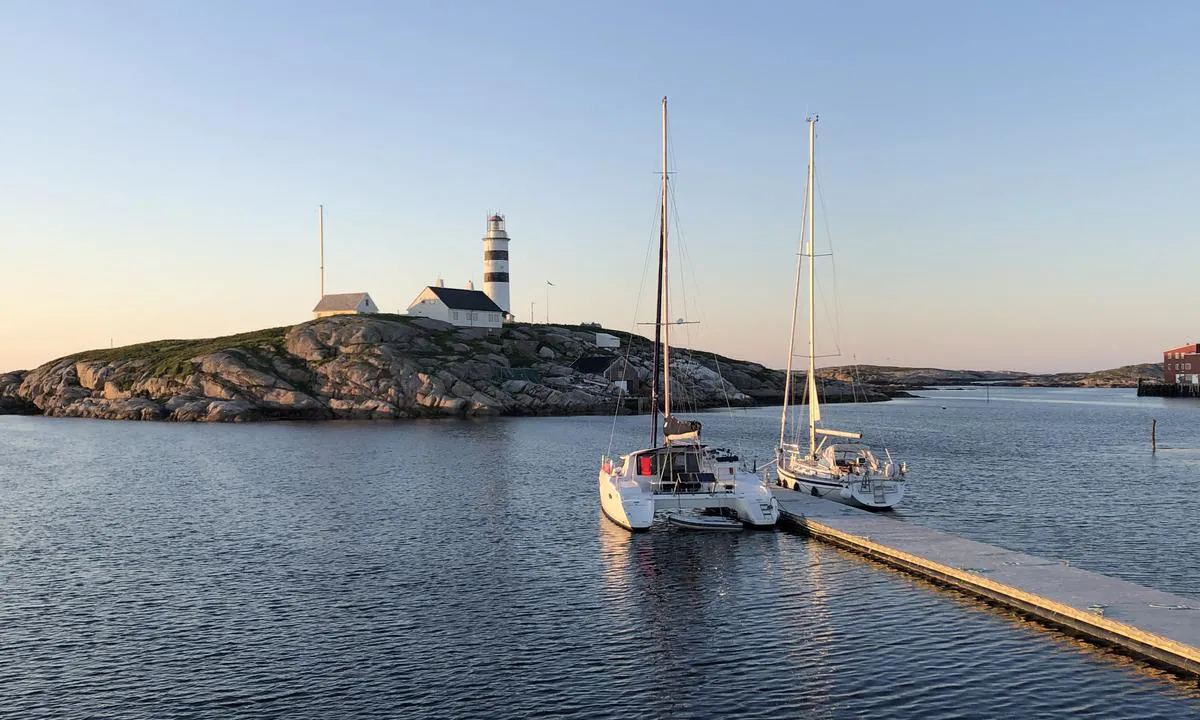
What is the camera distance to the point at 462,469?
63719 millimetres

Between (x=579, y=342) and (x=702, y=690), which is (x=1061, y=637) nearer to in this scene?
(x=702, y=690)

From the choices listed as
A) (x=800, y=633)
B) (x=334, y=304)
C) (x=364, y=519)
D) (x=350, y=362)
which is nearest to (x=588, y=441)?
(x=364, y=519)

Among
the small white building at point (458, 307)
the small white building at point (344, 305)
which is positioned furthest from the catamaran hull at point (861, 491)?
the small white building at point (344, 305)

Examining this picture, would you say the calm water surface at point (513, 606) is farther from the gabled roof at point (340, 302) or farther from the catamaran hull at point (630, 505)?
the gabled roof at point (340, 302)

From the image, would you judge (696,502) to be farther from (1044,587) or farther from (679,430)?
(1044,587)

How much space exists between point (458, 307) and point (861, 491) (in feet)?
366

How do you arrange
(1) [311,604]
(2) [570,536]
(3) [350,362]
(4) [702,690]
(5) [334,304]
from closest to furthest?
(4) [702,690] → (1) [311,604] → (2) [570,536] → (3) [350,362] → (5) [334,304]

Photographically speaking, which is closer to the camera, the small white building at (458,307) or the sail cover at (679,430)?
the sail cover at (679,430)

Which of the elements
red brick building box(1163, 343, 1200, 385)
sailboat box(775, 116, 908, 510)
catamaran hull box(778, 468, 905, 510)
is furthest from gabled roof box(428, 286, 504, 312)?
red brick building box(1163, 343, 1200, 385)

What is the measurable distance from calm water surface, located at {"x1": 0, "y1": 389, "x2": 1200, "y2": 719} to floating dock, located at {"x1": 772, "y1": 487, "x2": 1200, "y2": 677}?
770mm

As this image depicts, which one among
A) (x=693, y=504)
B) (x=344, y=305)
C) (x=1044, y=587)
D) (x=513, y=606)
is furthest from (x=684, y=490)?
(x=344, y=305)

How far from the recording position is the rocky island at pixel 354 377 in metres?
119

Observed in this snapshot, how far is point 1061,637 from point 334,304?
137 m

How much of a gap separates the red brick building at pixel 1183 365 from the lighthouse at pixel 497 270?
140461 mm
